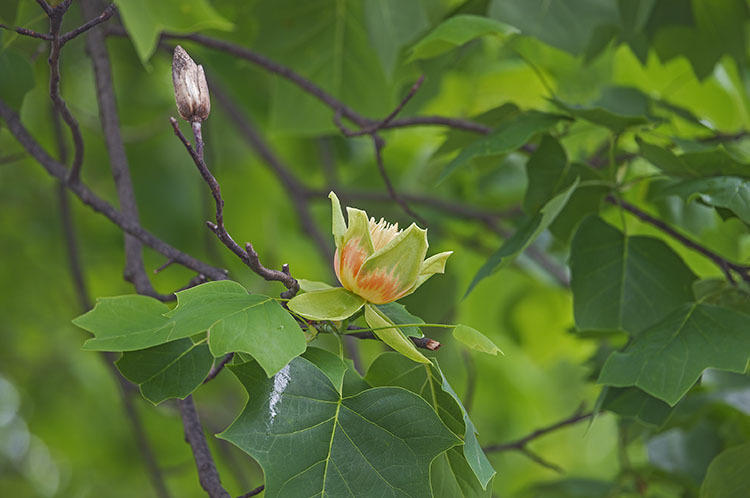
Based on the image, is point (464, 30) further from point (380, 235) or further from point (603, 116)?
point (380, 235)

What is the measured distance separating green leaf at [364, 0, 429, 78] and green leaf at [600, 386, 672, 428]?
0.55m

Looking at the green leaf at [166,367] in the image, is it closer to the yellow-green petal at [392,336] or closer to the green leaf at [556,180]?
the yellow-green petal at [392,336]

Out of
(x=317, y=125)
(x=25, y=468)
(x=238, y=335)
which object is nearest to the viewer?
(x=238, y=335)

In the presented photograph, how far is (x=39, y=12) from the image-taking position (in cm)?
86

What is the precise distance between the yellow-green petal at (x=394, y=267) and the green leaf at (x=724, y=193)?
35cm

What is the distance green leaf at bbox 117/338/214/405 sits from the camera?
0.57 meters

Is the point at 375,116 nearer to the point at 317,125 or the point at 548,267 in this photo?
the point at 317,125

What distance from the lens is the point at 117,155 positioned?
0.85 m

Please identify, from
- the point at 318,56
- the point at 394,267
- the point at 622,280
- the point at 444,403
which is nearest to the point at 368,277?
the point at 394,267

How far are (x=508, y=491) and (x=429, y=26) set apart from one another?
1567 millimetres

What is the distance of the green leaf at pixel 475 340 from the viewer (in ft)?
1.74

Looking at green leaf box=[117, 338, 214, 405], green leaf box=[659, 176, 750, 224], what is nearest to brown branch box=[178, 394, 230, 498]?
green leaf box=[117, 338, 214, 405]

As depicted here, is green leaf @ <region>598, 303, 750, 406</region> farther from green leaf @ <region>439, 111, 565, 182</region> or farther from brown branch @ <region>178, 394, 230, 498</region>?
brown branch @ <region>178, 394, 230, 498</region>

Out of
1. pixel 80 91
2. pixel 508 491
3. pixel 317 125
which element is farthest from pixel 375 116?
pixel 508 491
